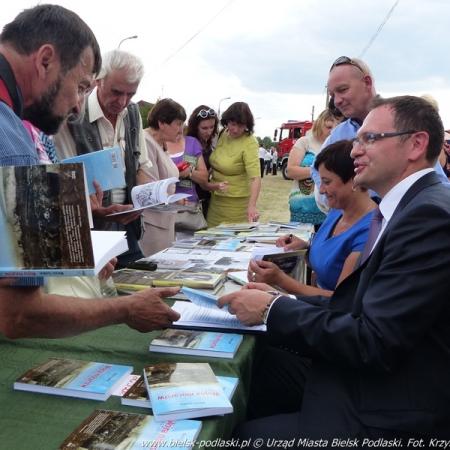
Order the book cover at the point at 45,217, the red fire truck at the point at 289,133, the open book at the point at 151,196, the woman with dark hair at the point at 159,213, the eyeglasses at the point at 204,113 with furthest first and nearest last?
the red fire truck at the point at 289,133, the eyeglasses at the point at 204,113, the woman with dark hair at the point at 159,213, the open book at the point at 151,196, the book cover at the point at 45,217

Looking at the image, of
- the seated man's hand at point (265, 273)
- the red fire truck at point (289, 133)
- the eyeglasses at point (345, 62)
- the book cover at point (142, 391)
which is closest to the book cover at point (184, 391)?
the book cover at point (142, 391)

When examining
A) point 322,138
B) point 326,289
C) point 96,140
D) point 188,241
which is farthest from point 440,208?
point 322,138

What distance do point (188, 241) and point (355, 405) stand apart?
2.16m

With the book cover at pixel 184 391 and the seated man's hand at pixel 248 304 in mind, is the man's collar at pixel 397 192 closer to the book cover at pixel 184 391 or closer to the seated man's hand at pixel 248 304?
the seated man's hand at pixel 248 304

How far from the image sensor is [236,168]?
4.45 m

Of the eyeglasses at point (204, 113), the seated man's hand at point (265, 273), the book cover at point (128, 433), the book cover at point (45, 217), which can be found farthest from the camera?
the eyeglasses at point (204, 113)

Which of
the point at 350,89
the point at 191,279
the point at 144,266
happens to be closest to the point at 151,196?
the point at 144,266

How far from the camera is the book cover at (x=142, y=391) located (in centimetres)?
111

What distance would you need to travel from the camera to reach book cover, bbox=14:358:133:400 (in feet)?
3.75

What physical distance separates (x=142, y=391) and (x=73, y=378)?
0.19 metres

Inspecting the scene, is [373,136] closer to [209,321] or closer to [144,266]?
[209,321]

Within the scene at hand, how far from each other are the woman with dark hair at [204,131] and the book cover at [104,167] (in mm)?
2389

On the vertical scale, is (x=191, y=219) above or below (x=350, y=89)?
below

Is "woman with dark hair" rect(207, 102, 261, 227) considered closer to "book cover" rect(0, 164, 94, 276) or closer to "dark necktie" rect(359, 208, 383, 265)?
"dark necktie" rect(359, 208, 383, 265)
